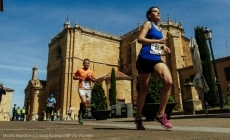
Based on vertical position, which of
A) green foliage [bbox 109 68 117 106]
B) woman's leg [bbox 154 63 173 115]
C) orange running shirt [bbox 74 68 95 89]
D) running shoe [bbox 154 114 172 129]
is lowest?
running shoe [bbox 154 114 172 129]

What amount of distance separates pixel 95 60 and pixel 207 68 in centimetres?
1858

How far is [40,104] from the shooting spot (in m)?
37.0

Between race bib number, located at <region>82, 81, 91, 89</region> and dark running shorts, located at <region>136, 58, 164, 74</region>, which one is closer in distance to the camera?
dark running shorts, located at <region>136, 58, 164, 74</region>

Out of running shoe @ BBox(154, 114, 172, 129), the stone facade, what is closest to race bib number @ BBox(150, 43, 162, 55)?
running shoe @ BBox(154, 114, 172, 129)

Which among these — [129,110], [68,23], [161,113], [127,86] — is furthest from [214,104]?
[68,23]

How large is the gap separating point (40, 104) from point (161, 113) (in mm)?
36781

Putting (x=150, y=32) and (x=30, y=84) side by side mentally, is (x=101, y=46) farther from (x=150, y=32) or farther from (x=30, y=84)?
(x=150, y=32)

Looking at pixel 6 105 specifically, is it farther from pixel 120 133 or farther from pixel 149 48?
pixel 120 133

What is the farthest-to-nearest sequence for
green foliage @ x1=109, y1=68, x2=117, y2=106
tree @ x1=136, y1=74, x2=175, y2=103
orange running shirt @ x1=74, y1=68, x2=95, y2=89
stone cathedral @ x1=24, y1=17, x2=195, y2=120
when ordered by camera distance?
stone cathedral @ x1=24, y1=17, x2=195, y2=120 → green foliage @ x1=109, y1=68, x2=117, y2=106 → tree @ x1=136, y1=74, x2=175, y2=103 → orange running shirt @ x1=74, y1=68, x2=95, y2=89

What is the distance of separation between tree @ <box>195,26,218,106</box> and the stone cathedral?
228 inches

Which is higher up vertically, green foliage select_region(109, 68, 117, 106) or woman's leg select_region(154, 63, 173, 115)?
green foliage select_region(109, 68, 117, 106)

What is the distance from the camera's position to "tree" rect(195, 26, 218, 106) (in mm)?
18547

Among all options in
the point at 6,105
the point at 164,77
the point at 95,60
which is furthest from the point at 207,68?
the point at 6,105

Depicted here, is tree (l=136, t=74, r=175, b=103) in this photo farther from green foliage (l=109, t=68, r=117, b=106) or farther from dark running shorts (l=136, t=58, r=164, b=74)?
green foliage (l=109, t=68, r=117, b=106)
